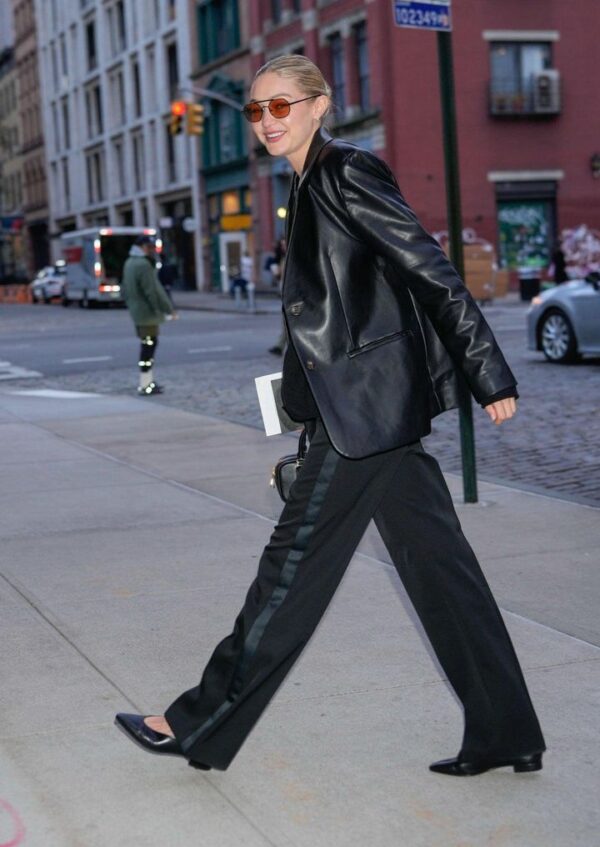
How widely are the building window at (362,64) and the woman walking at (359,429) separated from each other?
39.6 metres

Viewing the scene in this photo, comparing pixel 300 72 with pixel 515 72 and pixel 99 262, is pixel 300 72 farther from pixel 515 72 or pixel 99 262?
pixel 99 262

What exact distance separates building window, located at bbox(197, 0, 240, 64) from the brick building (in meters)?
9.60

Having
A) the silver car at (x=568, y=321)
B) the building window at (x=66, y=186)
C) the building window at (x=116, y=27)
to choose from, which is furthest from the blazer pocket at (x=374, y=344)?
the building window at (x=66, y=186)

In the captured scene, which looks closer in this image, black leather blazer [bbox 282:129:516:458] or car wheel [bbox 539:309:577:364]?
black leather blazer [bbox 282:129:516:458]

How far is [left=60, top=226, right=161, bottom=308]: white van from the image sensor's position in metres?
46.8

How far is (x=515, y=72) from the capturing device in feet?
136

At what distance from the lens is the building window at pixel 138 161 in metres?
64.6

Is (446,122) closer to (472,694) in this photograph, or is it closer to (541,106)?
(472,694)

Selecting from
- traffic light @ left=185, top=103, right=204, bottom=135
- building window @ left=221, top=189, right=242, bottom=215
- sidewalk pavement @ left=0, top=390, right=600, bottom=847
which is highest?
traffic light @ left=185, top=103, right=204, bottom=135

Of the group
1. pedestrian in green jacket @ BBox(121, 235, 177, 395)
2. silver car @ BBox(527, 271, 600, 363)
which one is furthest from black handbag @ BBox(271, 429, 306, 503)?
silver car @ BBox(527, 271, 600, 363)

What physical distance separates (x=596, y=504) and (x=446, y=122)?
227cm

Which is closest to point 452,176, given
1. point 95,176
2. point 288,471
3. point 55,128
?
point 288,471

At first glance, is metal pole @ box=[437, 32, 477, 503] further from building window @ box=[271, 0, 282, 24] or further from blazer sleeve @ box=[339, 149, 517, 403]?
building window @ box=[271, 0, 282, 24]

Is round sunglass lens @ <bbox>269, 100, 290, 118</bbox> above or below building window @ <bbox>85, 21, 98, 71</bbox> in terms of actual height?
below
